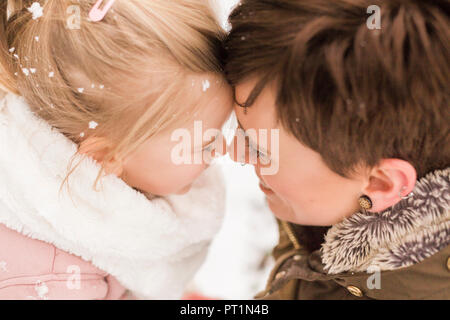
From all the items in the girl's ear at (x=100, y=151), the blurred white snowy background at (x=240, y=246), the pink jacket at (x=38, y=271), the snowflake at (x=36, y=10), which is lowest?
the blurred white snowy background at (x=240, y=246)

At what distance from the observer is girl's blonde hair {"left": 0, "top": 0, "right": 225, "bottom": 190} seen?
0.75 meters

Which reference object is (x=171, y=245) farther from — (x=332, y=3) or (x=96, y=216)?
(x=332, y=3)

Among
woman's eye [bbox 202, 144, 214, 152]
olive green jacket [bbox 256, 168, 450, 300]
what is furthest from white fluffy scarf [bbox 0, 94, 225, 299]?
olive green jacket [bbox 256, 168, 450, 300]

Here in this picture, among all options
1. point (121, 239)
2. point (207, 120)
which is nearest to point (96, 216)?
point (121, 239)

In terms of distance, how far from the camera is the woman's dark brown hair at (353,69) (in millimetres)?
648

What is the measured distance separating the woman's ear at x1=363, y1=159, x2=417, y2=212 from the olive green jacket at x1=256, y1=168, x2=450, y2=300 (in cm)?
3

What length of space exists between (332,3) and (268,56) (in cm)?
13

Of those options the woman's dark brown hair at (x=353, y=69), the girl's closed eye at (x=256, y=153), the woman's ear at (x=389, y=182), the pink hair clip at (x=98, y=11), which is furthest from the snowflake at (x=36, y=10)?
the woman's ear at (x=389, y=182)

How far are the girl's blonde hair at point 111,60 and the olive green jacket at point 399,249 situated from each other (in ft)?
1.44

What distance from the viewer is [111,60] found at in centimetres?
75

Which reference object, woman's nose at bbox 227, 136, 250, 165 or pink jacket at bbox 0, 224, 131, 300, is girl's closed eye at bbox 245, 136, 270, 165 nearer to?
woman's nose at bbox 227, 136, 250, 165

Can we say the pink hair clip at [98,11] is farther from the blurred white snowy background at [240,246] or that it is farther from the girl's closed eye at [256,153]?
the blurred white snowy background at [240,246]

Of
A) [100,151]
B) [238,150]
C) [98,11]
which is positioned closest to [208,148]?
[238,150]
